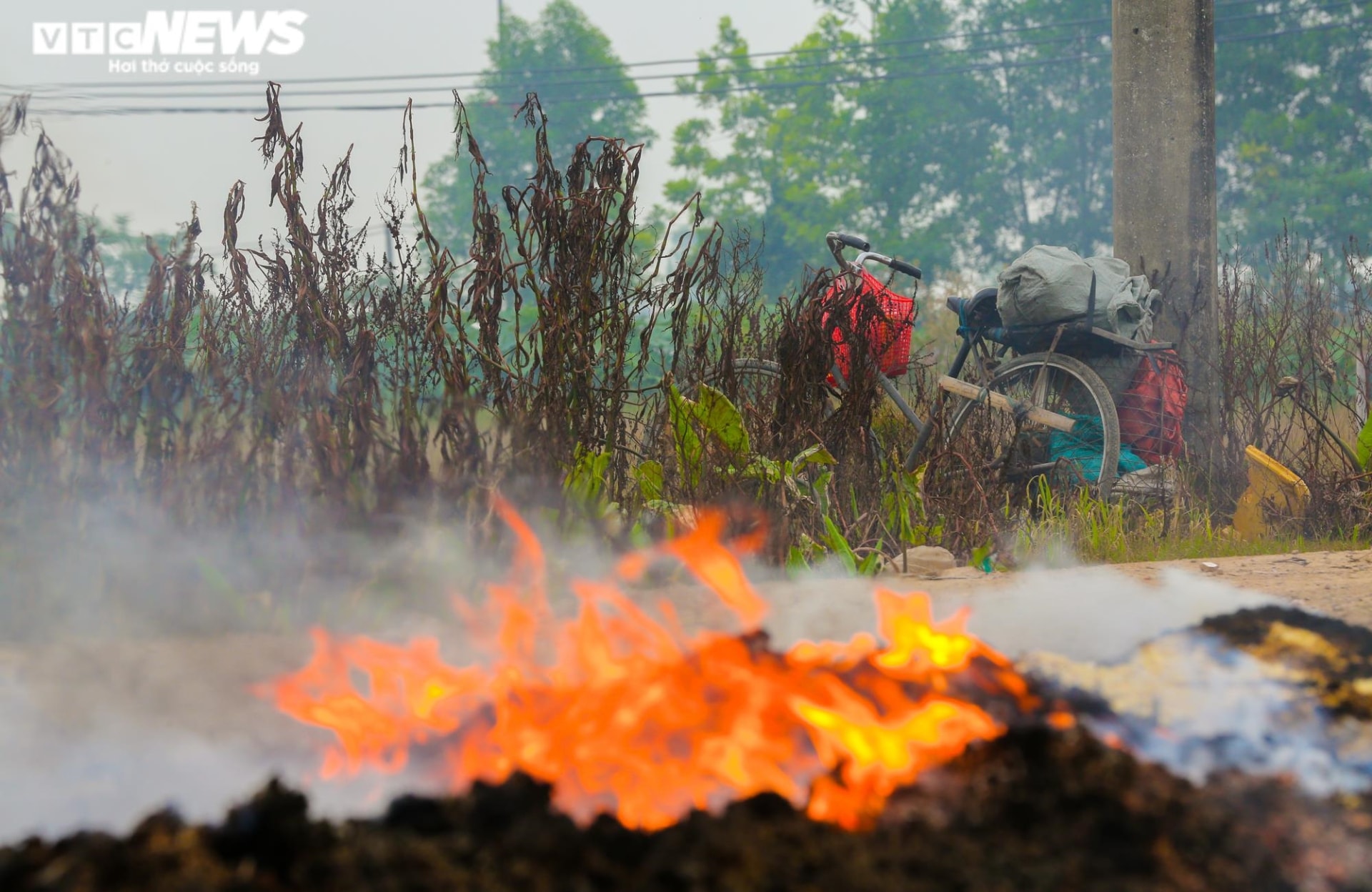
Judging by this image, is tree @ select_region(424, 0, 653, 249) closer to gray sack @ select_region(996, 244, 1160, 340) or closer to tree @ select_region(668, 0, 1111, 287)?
tree @ select_region(668, 0, 1111, 287)

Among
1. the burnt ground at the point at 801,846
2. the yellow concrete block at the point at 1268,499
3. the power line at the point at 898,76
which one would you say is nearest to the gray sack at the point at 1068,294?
the yellow concrete block at the point at 1268,499

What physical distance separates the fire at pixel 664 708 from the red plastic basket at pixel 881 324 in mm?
2487

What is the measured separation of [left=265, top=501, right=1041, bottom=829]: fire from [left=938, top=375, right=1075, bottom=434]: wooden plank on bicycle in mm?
3061

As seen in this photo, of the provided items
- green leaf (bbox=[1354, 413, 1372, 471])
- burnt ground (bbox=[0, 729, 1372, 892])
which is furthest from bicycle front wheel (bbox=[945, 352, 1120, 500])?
burnt ground (bbox=[0, 729, 1372, 892])

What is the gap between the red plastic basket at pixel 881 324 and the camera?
16.7ft

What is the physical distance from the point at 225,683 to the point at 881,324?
11.6 feet

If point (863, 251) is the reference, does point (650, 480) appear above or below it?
below

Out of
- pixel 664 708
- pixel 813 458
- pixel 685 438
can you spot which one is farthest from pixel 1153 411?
pixel 664 708

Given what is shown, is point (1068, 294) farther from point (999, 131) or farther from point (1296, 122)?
point (999, 131)

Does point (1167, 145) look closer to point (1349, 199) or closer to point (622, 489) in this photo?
point (622, 489)

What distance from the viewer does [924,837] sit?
1837 millimetres

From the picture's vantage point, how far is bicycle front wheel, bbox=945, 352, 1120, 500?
549cm

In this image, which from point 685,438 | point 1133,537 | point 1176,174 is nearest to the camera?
point 685,438

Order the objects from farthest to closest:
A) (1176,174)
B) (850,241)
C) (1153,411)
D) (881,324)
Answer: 1. (1176,174)
2. (850,241)
3. (1153,411)
4. (881,324)
